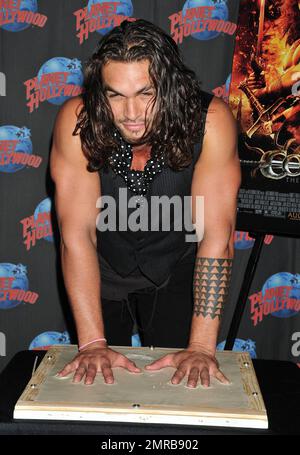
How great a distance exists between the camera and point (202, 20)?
8.48 feet

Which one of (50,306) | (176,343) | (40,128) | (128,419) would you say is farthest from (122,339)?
(40,128)

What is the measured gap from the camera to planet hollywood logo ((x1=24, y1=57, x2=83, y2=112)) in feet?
8.55

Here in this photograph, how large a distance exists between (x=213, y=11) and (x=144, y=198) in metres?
1.27

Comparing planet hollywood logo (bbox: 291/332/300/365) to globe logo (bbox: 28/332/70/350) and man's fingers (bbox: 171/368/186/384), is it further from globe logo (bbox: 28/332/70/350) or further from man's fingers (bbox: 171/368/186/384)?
man's fingers (bbox: 171/368/186/384)

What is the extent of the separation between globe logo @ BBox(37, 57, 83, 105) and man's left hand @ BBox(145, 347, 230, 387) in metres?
1.52

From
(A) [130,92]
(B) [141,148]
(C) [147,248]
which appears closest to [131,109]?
(A) [130,92]

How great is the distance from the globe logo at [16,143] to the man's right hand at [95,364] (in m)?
1.39

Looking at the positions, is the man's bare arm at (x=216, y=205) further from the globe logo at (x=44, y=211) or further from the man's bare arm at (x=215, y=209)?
the globe logo at (x=44, y=211)

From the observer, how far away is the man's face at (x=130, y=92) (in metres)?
1.39

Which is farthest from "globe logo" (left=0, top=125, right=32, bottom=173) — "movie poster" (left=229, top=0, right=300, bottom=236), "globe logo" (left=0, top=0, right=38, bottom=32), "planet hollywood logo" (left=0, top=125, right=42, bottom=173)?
"movie poster" (left=229, top=0, right=300, bottom=236)

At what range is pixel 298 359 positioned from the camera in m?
2.87

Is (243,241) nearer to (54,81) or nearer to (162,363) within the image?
(54,81)

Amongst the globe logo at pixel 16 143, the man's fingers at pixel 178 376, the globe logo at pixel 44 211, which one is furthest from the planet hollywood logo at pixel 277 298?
the man's fingers at pixel 178 376

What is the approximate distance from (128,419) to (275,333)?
1.81 m
